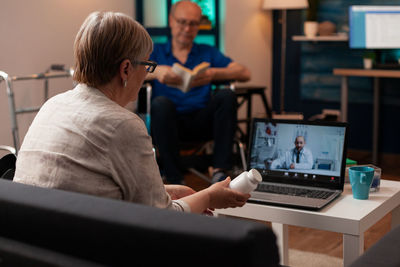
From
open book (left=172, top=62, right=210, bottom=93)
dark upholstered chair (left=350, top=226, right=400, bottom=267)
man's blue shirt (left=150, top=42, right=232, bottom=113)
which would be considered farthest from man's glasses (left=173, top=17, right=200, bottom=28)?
dark upholstered chair (left=350, top=226, right=400, bottom=267)

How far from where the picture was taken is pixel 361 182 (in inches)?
77.2

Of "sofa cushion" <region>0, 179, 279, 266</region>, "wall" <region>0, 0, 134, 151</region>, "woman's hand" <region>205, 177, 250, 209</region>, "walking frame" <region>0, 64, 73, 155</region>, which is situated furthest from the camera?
"wall" <region>0, 0, 134, 151</region>

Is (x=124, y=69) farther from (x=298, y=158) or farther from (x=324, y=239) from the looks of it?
(x=324, y=239)

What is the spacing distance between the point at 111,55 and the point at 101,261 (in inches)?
21.5

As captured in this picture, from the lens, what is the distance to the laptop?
2068 millimetres

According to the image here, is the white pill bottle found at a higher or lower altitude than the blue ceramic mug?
higher

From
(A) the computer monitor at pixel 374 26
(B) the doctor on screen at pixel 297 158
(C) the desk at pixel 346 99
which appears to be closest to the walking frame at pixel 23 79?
(B) the doctor on screen at pixel 297 158

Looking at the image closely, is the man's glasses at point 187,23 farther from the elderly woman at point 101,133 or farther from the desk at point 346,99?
the elderly woman at point 101,133

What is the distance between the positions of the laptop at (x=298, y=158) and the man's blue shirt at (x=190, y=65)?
70.1 inches

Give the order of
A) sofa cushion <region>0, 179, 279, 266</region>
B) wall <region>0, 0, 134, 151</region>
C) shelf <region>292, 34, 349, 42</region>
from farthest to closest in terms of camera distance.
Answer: shelf <region>292, 34, 349, 42</region>, wall <region>0, 0, 134, 151</region>, sofa cushion <region>0, 179, 279, 266</region>

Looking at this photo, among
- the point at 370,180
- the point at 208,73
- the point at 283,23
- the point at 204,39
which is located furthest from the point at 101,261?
the point at 283,23

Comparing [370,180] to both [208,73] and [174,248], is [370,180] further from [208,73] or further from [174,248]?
[208,73]

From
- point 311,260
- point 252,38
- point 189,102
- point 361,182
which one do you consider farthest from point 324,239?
point 252,38

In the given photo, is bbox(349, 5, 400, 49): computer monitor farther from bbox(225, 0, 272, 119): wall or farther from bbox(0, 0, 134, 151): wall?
bbox(0, 0, 134, 151): wall
